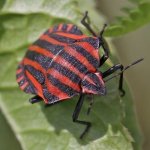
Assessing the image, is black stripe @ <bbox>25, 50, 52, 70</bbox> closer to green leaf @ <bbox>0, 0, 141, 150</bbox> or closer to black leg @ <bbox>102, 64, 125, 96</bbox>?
→ green leaf @ <bbox>0, 0, 141, 150</bbox>

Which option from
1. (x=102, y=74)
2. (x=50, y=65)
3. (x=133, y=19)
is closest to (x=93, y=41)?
(x=102, y=74)

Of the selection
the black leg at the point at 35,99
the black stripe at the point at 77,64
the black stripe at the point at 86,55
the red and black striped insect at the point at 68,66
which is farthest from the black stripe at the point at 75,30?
the black leg at the point at 35,99

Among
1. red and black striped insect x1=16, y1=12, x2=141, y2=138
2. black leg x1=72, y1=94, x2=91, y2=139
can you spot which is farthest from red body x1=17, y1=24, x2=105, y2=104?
black leg x1=72, y1=94, x2=91, y2=139

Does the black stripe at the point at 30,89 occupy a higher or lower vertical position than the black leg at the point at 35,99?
higher

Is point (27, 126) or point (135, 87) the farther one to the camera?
point (135, 87)

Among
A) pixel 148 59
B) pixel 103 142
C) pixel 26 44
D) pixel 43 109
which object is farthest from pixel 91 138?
pixel 148 59

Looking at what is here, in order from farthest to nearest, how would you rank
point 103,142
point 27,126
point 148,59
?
point 148,59, point 27,126, point 103,142

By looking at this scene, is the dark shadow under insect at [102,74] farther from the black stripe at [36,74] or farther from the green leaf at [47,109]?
the black stripe at [36,74]

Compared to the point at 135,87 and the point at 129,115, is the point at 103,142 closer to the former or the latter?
the point at 129,115
